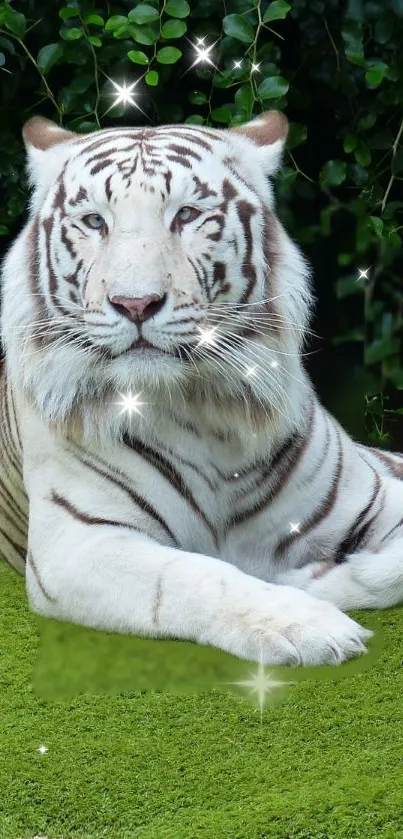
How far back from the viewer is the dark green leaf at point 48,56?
11.7 feet

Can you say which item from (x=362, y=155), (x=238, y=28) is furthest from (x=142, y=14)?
(x=362, y=155)

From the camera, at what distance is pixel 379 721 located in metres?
1.97

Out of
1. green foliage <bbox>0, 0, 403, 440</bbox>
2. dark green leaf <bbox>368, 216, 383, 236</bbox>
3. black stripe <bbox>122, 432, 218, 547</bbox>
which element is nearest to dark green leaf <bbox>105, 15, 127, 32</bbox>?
green foliage <bbox>0, 0, 403, 440</bbox>

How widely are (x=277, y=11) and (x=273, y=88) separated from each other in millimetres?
225

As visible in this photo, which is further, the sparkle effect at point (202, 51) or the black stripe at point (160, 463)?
the sparkle effect at point (202, 51)

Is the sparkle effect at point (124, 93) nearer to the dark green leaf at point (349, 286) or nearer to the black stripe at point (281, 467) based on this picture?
the dark green leaf at point (349, 286)

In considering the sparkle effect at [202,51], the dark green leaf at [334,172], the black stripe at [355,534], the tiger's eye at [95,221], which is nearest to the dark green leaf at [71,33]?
the sparkle effect at [202,51]

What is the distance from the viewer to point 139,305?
225cm

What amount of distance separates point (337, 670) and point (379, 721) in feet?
0.59

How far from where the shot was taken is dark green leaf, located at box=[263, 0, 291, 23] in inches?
135

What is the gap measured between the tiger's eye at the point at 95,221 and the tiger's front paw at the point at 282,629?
0.83 meters

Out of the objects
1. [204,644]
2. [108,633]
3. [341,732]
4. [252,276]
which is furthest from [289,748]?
[252,276]

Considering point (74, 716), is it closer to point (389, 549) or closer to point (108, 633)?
point (108, 633)

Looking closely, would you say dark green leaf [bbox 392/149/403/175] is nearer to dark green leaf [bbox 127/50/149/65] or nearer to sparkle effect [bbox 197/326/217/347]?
dark green leaf [bbox 127/50/149/65]
